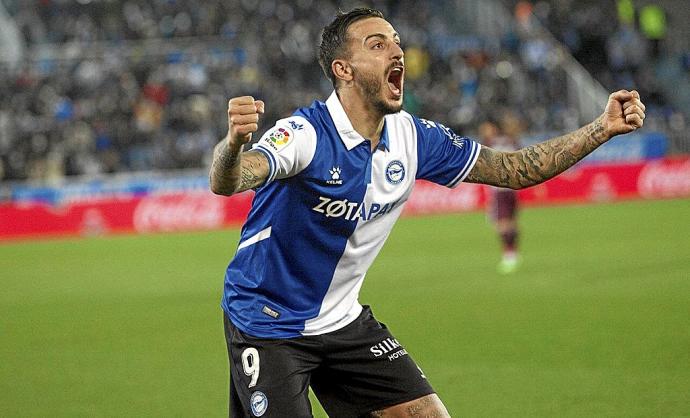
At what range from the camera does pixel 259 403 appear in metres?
4.79

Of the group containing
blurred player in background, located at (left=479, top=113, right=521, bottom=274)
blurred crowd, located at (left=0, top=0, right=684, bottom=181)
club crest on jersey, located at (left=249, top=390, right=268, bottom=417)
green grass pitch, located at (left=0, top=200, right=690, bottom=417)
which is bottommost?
green grass pitch, located at (left=0, top=200, right=690, bottom=417)

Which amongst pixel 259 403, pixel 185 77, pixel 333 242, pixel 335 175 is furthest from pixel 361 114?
pixel 185 77

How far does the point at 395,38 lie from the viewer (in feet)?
16.6

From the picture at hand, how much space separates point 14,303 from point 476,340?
7.10 meters

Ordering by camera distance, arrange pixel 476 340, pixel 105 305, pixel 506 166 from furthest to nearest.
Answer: pixel 105 305 < pixel 476 340 < pixel 506 166

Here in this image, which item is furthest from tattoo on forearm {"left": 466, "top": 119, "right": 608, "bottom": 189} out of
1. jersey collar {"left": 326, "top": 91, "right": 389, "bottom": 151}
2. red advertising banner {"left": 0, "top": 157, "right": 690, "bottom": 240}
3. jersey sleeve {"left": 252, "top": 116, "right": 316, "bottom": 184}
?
red advertising banner {"left": 0, "top": 157, "right": 690, "bottom": 240}

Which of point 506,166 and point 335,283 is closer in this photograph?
point 335,283

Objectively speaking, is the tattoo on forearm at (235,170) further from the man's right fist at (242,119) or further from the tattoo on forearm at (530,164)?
the tattoo on forearm at (530,164)

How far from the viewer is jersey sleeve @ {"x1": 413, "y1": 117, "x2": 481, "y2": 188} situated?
211 inches

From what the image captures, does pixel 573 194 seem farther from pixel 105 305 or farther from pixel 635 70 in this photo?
pixel 105 305

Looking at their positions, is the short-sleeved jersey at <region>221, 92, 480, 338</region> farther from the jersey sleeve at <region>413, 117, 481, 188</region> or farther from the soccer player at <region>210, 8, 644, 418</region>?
the jersey sleeve at <region>413, 117, 481, 188</region>

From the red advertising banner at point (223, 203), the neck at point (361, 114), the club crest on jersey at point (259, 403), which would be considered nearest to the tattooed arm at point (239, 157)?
the neck at point (361, 114)

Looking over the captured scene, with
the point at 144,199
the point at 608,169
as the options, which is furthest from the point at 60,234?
the point at 608,169

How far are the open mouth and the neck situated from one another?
0.13 m
